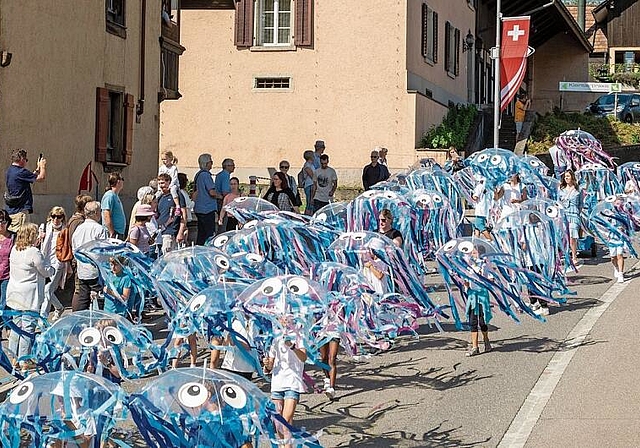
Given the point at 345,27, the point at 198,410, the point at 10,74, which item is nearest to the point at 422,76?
the point at 345,27

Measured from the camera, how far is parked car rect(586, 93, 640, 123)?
50.2 m

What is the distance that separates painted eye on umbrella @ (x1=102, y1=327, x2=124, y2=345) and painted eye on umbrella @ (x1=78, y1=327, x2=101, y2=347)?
6 centimetres

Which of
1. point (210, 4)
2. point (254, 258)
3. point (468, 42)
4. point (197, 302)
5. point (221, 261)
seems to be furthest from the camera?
point (468, 42)

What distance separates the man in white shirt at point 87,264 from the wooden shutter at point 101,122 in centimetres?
905

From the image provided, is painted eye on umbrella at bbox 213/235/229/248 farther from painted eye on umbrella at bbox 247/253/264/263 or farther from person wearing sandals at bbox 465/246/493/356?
person wearing sandals at bbox 465/246/493/356

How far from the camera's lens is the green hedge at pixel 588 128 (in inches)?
1633

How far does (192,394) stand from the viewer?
7.16 m

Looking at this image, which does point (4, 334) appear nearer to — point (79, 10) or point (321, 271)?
point (321, 271)

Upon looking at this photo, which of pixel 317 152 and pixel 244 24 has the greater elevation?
pixel 244 24

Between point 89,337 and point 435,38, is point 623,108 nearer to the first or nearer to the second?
point 435,38

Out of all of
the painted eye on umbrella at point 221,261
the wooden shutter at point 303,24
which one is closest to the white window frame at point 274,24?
the wooden shutter at point 303,24

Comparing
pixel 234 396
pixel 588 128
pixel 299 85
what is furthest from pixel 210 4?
pixel 234 396

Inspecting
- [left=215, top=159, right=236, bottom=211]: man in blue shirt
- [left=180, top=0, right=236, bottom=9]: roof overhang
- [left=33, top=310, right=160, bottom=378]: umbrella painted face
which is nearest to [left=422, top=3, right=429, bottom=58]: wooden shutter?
[left=180, top=0, right=236, bottom=9]: roof overhang

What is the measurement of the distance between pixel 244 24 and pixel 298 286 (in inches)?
1012
